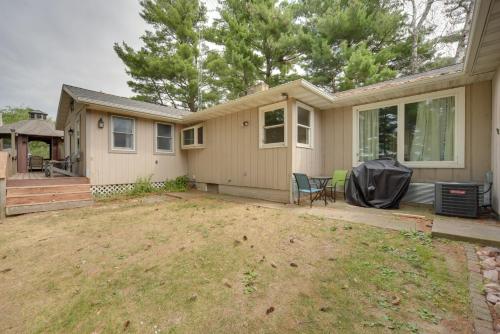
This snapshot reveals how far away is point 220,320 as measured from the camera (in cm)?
156

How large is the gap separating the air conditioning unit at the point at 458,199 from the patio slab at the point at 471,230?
302mm

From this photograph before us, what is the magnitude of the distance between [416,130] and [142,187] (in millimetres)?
8362

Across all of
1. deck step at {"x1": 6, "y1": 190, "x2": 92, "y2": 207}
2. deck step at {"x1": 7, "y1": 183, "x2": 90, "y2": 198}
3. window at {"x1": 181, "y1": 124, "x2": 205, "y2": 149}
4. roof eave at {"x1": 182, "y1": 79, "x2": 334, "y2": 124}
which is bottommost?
deck step at {"x1": 6, "y1": 190, "x2": 92, "y2": 207}

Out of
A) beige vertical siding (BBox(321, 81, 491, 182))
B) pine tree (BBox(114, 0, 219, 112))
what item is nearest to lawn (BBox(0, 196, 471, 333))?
beige vertical siding (BBox(321, 81, 491, 182))

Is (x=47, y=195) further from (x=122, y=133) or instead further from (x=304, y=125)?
(x=304, y=125)

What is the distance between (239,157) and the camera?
22.6 feet

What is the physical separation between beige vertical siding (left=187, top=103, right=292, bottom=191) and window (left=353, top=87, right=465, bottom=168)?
2.25 metres

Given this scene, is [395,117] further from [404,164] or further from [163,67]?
[163,67]

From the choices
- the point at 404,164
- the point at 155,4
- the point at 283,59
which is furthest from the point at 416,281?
the point at 155,4

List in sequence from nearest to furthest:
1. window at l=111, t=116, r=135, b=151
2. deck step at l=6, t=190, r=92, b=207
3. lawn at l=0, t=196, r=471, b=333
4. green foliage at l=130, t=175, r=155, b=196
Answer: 1. lawn at l=0, t=196, r=471, b=333
2. deck step at l=6, t=190, r=92, b=207
3. window at l=111, t=116, r=135, b=151
4. green foliage at l=130, t=175, r=155, b=196

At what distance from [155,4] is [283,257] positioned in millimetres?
17189

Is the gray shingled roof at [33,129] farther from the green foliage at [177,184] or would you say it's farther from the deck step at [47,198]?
the deck step at [47,198]

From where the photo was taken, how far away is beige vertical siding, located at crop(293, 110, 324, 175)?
568 cm

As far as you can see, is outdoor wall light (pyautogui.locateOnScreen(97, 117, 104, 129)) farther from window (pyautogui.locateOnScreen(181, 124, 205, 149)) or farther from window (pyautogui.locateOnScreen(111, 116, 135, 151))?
window (pyautogui.locateOnScreen(181, 124, 205, 149))
